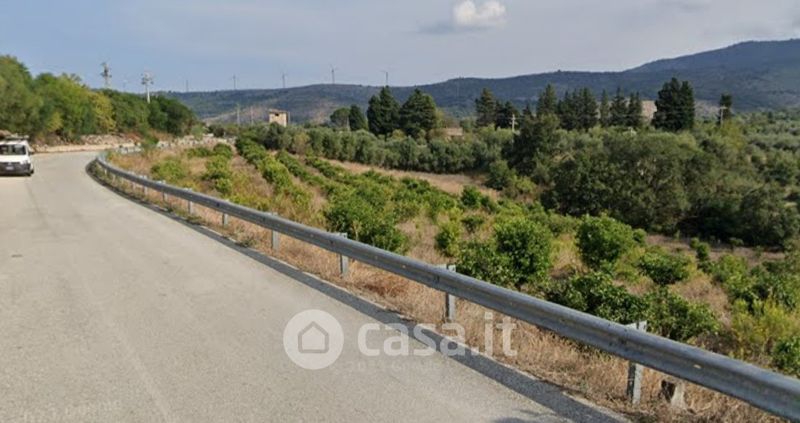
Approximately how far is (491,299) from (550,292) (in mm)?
5380

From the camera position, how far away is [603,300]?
9.49m

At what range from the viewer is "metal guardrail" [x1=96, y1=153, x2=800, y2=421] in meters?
3.74

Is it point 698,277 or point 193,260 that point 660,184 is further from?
point 193,260

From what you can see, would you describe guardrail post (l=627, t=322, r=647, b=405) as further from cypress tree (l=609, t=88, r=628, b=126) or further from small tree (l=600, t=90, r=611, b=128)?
small tree (l=600, t=90, r=611, b=128)

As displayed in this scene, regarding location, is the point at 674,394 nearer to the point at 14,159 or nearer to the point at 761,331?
the point at 761,331

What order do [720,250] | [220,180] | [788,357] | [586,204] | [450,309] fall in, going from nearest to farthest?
Result: [450,309]
[788,357]
[220,180]
[720,250]
[586,204]

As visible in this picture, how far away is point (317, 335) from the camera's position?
638 centimetres

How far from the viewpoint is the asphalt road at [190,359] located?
14.9 ft

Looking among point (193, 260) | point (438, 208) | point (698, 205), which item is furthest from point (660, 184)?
point (193, 260)

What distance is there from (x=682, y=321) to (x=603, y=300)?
182 centimetres

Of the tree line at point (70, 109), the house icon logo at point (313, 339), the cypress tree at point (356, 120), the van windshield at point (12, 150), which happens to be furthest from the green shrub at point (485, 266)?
the cypress tree at point (356, 120)

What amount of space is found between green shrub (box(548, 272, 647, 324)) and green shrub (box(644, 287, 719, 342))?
2.44 ft

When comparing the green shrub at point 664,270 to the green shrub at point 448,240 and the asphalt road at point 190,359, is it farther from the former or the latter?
the asphalt road at point 190,359

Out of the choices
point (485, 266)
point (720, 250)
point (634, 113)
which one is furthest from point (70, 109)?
point (634, 113)
